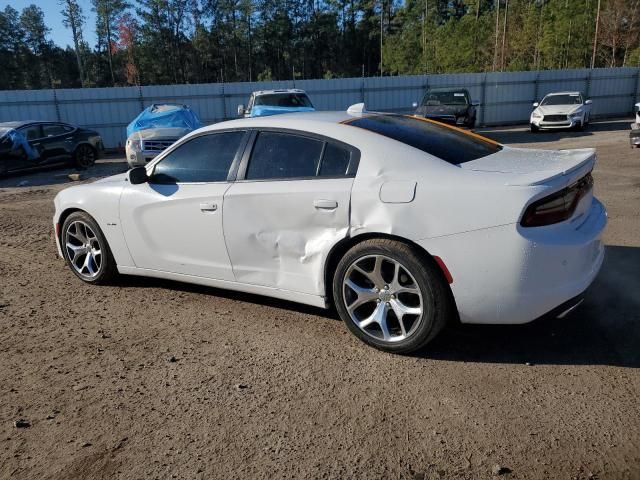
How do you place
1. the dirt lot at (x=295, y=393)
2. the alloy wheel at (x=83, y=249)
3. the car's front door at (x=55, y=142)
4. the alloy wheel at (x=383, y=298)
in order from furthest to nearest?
the car's front door at (x=55, y=142), the alloy wheel at (x=83, y=249), the alloy wheel at (x=383, y=298), the dirt lot at (x=295, y=393)

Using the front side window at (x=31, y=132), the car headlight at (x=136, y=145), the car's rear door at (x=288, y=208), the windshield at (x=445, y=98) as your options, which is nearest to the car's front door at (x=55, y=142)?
the front side window at (x=31, y=132)

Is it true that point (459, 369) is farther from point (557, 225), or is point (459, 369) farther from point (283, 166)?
point (283, 166)

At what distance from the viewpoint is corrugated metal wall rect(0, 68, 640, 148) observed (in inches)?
813

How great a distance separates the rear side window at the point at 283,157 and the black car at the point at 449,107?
47.6ft

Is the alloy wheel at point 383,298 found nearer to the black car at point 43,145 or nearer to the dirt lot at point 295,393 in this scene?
the dirt lot at point 295,393

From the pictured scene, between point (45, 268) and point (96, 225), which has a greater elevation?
point (96, 225)

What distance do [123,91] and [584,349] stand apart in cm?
2093

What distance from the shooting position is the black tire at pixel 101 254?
486 cm

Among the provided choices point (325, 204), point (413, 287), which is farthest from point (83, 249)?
point (413, 287)

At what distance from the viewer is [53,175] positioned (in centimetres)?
1391

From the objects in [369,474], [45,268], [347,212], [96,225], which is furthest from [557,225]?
[45,268]

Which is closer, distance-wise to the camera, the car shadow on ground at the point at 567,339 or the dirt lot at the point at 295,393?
the dirt lot at the point at 295,393

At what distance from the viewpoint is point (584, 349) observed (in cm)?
348

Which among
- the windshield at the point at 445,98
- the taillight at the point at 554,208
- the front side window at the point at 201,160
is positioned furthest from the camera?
the windshield at the point at 445,98
